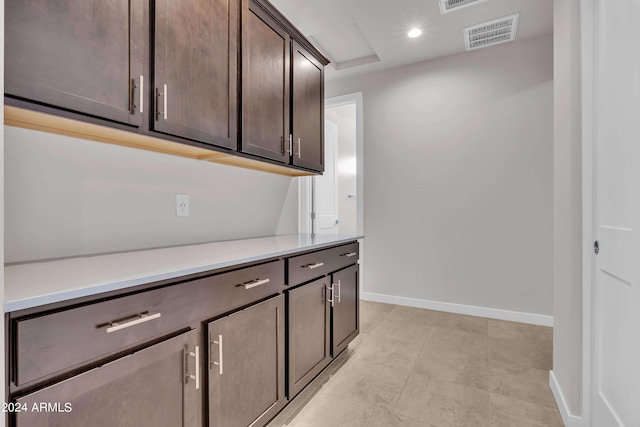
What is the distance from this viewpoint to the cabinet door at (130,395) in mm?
738

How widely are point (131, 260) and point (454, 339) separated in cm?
248

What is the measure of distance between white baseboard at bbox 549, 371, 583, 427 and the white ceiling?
106 inches

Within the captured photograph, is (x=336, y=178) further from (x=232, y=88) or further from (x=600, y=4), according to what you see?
(x=600, y=4)

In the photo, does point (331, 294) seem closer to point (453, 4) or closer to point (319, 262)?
point (319, 262)

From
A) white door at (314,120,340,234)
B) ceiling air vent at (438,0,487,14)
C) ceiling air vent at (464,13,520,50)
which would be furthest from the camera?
white door at (314,120,340,234)

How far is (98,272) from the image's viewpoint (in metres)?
0.96

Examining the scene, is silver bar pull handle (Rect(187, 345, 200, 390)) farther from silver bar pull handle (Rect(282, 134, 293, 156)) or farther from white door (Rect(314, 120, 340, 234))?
white door (Rect(314, 120, 340, 234))

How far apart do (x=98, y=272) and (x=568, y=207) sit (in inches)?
81.8

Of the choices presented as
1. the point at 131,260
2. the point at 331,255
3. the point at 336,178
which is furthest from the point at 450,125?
the point at 131,260

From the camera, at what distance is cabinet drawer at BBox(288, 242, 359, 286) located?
5.30 feet

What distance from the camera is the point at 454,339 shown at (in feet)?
8.34

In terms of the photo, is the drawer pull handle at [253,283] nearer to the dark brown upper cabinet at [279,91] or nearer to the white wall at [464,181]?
the dark brown upper cabinet at [279,91]

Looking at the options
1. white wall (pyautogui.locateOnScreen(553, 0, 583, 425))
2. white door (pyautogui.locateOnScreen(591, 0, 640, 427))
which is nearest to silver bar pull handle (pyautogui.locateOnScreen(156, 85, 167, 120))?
white door (pyautogui.locateOnScreen(591, 0, 640, 427))

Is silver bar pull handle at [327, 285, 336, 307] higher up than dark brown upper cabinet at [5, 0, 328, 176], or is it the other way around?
dark brown upper cabinet at [5, 0, 328, 176]
